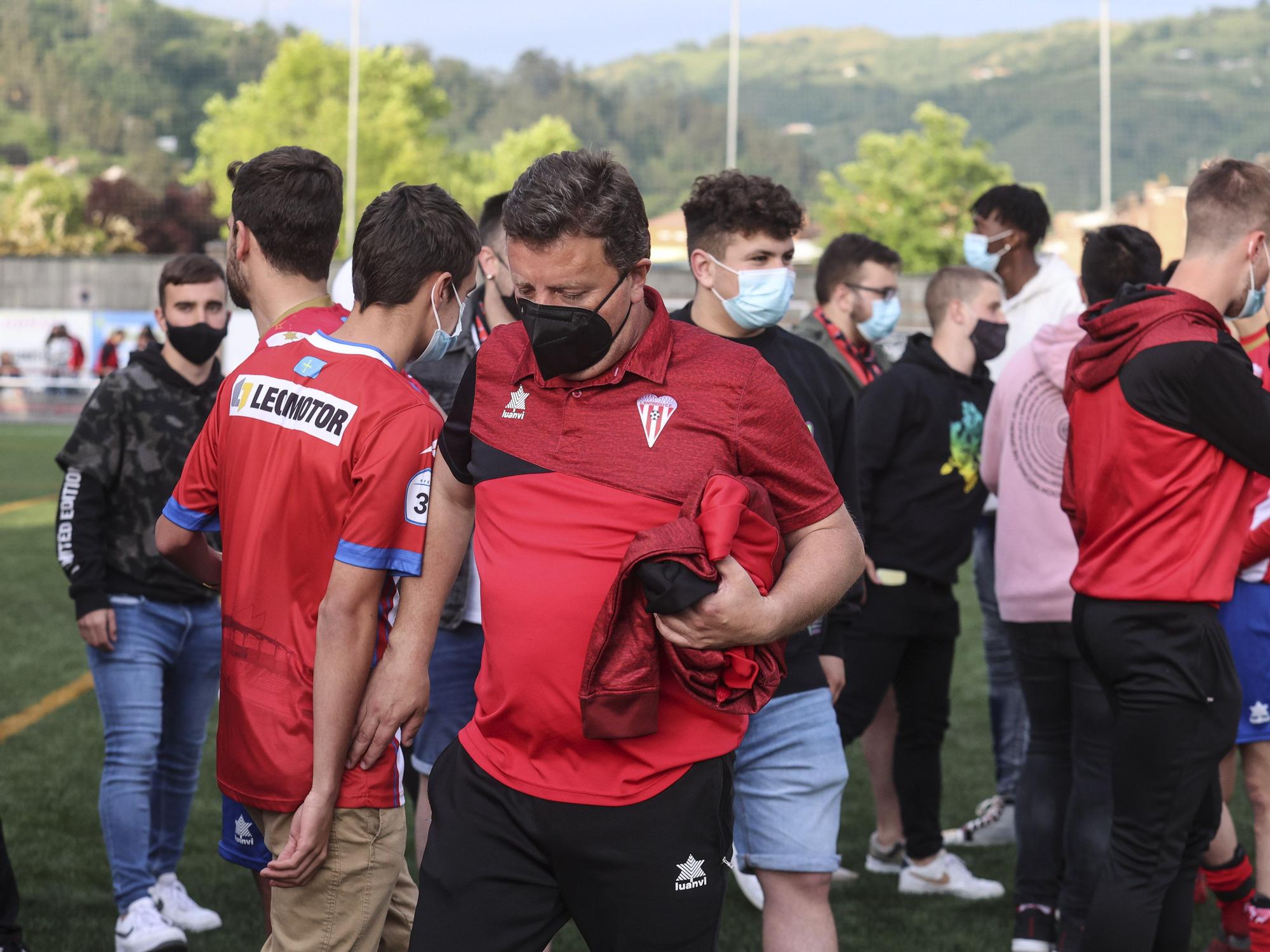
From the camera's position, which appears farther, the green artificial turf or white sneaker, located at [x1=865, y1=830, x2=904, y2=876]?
white sneaker, located at [x1=865, y1=830, x2=904, y2=876]

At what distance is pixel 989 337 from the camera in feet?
17.9

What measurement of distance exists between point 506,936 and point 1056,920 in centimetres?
273

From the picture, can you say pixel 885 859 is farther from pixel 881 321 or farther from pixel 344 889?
pixel 344 889

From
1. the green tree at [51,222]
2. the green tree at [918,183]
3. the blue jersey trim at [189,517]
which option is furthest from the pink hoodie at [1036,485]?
the green tree at [918,183]

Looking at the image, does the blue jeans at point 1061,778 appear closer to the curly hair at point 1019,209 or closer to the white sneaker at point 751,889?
the white sneaker at point 751,889

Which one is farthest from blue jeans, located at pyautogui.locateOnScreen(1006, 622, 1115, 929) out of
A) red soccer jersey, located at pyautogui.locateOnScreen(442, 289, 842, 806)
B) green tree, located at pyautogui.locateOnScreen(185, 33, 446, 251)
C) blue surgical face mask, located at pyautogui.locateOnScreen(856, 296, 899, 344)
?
green tree, located at pyautogui.locateOnScreen(185, 33, 446, 251)

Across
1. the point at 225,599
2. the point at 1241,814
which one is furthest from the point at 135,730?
the point at 1241,814

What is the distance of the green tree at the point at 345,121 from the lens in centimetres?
5716

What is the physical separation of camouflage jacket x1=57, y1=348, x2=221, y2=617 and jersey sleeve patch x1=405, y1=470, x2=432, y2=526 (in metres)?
2.05

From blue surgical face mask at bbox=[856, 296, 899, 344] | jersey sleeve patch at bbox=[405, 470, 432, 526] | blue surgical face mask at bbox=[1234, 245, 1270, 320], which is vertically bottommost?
jersey sleeve patch at bbox=[405, 470, 432, 526]

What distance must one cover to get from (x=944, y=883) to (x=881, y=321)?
2319 millimetres

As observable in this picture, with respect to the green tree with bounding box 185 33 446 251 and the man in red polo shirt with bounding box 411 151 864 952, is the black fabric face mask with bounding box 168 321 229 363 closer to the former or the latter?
the man in red polo shirt with bounding box 411 151 864 952

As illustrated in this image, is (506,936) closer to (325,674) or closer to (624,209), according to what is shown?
(325,674)

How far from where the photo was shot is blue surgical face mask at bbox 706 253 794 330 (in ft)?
12.3
